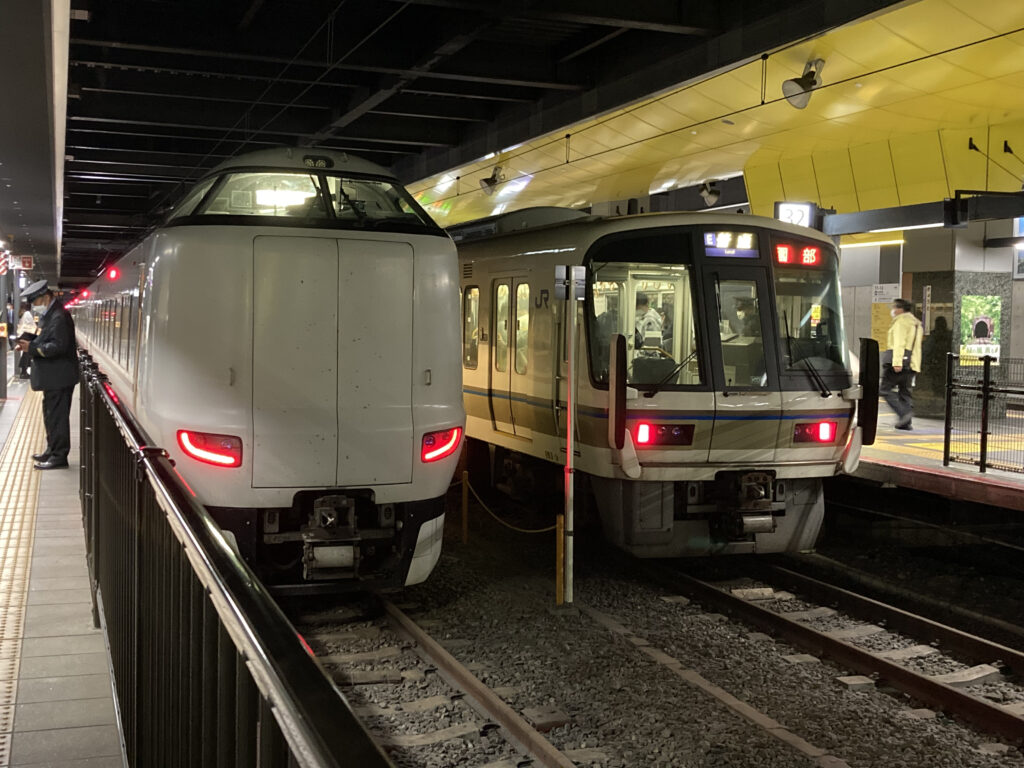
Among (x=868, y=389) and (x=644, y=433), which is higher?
(x=868, y=389)

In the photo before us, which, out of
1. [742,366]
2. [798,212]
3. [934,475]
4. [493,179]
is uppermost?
[493,179]

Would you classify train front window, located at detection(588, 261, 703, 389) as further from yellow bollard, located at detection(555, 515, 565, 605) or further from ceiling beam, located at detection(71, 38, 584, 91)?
ceiling beam, located at detection(71, 38, 584, 91)

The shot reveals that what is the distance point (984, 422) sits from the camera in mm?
11039

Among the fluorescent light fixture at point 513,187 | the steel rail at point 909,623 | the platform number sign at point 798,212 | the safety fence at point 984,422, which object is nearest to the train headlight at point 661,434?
the steel rail at point 909,623

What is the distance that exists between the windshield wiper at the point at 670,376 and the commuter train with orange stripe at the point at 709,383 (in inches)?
0.5

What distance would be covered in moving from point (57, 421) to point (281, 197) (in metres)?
6.78

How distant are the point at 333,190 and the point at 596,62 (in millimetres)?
6963

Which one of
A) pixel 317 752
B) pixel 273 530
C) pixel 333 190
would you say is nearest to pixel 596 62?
pixel 333 190

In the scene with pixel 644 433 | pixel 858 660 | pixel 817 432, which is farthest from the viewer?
pixel 817 432

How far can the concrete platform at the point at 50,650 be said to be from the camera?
14.8 feet

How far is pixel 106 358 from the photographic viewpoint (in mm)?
13281

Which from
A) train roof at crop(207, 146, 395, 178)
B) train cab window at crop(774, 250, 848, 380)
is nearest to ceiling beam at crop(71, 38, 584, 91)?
train roof at crop(207, 146, 395, 178)

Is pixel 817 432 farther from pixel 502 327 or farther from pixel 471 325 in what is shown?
pixel 471 325

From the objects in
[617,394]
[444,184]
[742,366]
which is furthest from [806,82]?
[444,184]
